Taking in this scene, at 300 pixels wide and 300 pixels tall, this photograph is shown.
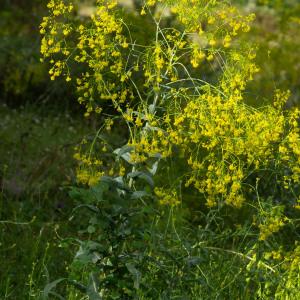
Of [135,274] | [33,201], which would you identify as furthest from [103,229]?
[33,201]

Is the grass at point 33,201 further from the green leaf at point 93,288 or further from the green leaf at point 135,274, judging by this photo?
the green leaf at point 135,274

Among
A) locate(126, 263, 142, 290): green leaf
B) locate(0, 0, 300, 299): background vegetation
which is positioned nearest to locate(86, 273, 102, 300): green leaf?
locate(0, 0, 300, 299): background vegetation

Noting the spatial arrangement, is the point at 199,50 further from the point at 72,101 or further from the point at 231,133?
the point at 72,101

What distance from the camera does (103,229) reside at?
11.9 ft

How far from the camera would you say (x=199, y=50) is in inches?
152

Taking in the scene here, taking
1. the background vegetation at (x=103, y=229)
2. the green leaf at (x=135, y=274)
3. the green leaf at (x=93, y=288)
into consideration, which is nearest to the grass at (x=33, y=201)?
the background vegetation at (x=103, y=229)

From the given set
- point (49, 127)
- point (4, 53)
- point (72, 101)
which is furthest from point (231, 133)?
point (4, 53)

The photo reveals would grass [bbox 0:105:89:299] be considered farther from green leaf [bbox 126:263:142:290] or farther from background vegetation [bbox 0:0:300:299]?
green leaf [bbox 126:263:142:290]

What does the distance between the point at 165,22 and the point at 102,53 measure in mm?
5797

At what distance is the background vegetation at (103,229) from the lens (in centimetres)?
364

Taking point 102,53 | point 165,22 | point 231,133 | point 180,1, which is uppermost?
point 180,1

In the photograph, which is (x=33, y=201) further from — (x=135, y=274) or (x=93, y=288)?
(x=135, y=274)

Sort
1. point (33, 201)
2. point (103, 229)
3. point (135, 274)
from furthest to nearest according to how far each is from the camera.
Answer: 1. point (33, 201)
2. point (103, 229)
3. point (135, 274)

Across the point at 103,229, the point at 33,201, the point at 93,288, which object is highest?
the point at 103,229
